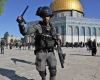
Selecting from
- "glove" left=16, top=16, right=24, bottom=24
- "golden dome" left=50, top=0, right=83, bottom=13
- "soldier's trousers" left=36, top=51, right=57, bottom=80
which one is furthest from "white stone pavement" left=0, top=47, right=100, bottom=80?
"golden dome" left=50, top=0, right=83, bottom=13

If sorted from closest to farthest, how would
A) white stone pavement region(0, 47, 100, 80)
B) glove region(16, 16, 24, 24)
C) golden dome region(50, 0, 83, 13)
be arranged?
glove region(16, 16, 24, 24)
white stone pavement region(0, 47, 100, 80)
golden dome region(50, 0, 83, 13)

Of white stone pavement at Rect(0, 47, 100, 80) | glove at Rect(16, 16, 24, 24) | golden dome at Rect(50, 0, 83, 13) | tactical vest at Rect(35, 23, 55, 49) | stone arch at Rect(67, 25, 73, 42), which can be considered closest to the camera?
glove at Rect(16, 16, 24, 24)

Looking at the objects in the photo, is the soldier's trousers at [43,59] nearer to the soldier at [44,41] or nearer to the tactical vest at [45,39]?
the soldier at [44,41]

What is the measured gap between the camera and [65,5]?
53188 mm

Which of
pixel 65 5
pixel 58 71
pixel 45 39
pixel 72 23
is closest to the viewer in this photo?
pixel 45 39

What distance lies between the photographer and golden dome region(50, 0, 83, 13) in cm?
5294

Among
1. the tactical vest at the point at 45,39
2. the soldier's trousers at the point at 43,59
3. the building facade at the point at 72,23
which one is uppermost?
the building facade at the point at 72,23

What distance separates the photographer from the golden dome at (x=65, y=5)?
52944 millimetres

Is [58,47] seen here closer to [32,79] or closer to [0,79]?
[32,79]

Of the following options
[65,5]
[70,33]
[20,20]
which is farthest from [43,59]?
[65,5]

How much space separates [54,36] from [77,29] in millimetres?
46913

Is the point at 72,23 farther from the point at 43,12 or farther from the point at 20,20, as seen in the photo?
the point at 20,20

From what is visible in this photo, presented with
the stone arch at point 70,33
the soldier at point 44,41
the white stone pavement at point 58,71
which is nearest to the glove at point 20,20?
the soldier at point 44,41

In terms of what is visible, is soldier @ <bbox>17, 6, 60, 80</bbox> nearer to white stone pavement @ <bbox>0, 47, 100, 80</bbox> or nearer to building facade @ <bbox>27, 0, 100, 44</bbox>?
white stone pavement @ <bbox>0, 47, 100, 80</bbox>
